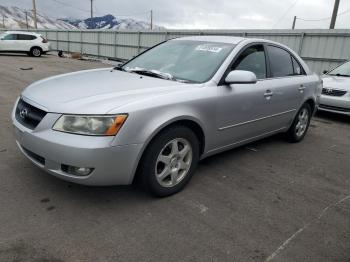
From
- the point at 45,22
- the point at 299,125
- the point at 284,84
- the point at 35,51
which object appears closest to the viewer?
the point at 284,84

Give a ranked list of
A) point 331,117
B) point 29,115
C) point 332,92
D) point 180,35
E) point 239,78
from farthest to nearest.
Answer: point 180,35, point 331,117, point 332,92, point 239,78, point 29,115

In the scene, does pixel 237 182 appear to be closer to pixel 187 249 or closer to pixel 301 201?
pixel 301 201

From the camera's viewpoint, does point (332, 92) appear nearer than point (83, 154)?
No

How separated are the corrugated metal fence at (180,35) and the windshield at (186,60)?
28.4 ft

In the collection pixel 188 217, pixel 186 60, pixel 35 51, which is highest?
pixel 186 60

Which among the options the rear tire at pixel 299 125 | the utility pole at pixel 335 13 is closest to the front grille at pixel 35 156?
the rear tire at pixel 299 125

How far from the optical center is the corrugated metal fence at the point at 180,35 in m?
11.3

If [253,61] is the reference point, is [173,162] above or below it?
below

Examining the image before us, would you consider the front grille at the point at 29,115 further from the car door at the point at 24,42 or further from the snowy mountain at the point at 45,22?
the snowy mountain at the point at 45,22

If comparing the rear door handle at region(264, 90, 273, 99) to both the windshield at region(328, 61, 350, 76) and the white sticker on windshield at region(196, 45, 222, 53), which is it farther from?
the windshield at region(328, 61, 350, 76)

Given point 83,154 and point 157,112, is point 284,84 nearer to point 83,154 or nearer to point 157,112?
point 157,112

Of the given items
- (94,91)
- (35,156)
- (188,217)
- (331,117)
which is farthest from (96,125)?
(331,117)

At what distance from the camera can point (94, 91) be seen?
3.09 meters

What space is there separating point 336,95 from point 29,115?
6873 millimetres
